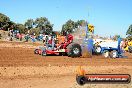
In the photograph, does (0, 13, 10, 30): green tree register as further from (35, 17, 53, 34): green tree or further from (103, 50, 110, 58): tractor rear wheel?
(103, 50, 110, 58): tractor rear wheel

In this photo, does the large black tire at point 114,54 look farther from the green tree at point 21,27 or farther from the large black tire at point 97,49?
the green tree at point 21,27

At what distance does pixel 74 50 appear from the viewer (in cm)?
1858

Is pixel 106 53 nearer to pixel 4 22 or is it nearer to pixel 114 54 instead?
pixel 114 54

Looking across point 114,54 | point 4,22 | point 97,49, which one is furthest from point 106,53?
point 4,22

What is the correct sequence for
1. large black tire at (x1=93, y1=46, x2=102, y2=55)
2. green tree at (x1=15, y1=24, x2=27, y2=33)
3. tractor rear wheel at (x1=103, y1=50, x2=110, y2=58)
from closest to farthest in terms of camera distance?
large black tire at (x1=93, y1=46, x2=102, y2=55), tractor rear wheel at (x1=103, y1=50, x2=110, y2=58), green tree at (x1=15, y1=24, x2=27, y2=33)

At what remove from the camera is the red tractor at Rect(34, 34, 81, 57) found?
18562mm

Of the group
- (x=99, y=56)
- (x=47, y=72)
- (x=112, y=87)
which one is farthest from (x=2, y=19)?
(x=112, y=87)

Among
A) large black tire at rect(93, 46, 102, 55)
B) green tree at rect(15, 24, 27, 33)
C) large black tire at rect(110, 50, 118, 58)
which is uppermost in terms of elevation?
green tree at rect(15, 24, 27, 33)

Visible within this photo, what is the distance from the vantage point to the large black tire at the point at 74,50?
60.6ft

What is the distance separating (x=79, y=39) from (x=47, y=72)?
801 centimetres

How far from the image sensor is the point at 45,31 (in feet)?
243

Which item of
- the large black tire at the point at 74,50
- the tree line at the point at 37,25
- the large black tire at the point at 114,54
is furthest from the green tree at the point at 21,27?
the large black tire at the point at 74,50

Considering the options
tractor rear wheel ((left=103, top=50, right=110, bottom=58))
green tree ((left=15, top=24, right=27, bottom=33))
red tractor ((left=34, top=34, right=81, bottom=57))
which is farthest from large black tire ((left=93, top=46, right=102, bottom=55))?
green tree ((left=15, top=24, right=27, bottom=33))

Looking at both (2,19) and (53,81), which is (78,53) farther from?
(2,19)
